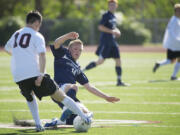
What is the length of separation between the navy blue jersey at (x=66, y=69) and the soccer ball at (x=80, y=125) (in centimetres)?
83

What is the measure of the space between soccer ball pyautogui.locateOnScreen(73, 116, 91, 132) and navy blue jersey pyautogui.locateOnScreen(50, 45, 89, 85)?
830 mm

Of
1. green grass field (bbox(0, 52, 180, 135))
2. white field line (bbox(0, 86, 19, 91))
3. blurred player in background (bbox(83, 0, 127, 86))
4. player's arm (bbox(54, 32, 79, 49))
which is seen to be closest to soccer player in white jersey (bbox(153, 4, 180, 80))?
green grass field (bbox(0, 52, 180, 135))

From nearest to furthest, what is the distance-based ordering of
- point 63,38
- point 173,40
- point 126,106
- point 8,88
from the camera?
point 63,38 < point 126,106 < point 8,88 < point 173,40

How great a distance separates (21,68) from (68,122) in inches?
59.3

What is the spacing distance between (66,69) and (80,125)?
1078 millimetres

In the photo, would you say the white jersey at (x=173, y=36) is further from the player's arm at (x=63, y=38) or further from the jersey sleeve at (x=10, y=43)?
the jersey sleeve at (x=10, y=43)

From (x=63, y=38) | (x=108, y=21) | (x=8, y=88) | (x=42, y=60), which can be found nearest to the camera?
(x=42, y=60)

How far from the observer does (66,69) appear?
808 cm

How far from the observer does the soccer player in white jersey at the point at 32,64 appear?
23.3 ft

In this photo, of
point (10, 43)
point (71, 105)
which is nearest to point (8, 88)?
point (10, 43)

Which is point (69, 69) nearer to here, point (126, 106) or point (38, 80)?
point (38, 80)

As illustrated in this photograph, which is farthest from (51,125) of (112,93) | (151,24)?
(151,24)

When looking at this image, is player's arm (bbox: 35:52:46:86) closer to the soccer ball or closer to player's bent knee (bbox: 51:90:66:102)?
player's bent knee (bbox: 51:90:66:102)

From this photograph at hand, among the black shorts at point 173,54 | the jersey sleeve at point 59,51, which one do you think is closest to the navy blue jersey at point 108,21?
the black shorts at point 173,54
